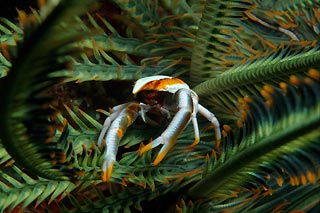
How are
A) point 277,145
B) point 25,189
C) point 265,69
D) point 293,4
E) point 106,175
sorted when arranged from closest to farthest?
point 277,145, point 106,175, point 25,189, point 265,69, point 293,4

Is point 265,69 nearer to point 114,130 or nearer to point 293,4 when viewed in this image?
point 114,130

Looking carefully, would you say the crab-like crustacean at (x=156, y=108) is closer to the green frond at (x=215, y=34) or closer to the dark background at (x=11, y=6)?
the green frond at (x=215, y=34)

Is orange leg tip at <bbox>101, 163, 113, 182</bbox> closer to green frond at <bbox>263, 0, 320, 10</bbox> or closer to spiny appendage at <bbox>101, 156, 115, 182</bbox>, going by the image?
spiny appendage at <bbox>101, 156, 115, 182</bbox>

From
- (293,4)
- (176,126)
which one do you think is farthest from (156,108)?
(293,4)

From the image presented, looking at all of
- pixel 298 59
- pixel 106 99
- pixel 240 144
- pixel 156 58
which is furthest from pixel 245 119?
pixel 106 99

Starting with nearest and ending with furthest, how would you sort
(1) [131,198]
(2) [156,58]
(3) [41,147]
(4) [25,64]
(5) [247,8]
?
(4) [25,64] → (3) [41,147] → (1) [131,198] → (5) [247,8] → (2) [156,58]

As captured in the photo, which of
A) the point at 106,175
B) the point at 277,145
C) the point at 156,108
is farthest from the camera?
the point at 156,108

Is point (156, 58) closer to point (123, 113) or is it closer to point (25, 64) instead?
point (123, 113)

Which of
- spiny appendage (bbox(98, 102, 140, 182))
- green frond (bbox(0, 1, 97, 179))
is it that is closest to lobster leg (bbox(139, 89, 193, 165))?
spiny appendage (bbox(98, 102, 140, 182))
